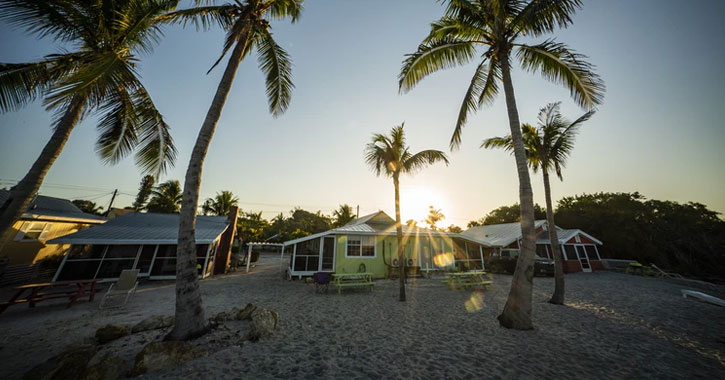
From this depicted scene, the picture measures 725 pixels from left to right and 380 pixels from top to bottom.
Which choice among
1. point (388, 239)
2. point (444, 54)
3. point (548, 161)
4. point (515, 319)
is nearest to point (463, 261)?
point (388, 239)

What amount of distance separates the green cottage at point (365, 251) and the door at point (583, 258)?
13004mm

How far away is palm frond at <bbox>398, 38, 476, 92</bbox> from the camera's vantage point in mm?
7227

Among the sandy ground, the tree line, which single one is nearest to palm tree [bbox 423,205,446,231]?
the tree line

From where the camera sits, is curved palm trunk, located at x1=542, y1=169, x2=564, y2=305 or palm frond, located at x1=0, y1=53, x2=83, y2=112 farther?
curved palm trunk, located at x1=542, y1=169, x2=564, y2=305

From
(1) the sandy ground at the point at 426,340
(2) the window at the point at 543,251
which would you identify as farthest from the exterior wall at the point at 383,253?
(2) the window at the point at 543,251

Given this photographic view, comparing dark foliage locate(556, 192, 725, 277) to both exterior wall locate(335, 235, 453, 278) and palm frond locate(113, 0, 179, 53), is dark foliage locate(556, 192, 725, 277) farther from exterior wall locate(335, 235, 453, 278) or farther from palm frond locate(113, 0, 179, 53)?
palm frond locate(113, 0, 179, 53)

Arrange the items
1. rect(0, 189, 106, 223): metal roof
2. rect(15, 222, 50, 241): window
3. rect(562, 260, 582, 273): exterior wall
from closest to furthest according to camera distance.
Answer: rect(15, 222, 50, 241): window
rect(0, 189, 106, 223): metal roof
rect(562, 260, 582, 273): exterior wall

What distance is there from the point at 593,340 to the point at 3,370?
11.5m

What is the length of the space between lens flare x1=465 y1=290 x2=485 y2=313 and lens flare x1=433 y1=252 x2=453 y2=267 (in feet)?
24.3

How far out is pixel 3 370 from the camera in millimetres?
3660

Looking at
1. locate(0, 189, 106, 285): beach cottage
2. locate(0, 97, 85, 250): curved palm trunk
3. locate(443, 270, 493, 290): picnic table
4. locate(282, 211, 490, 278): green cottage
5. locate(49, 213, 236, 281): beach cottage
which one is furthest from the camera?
locate(282, 211, 490, 278): green cottage

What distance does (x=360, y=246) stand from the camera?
51.4 ft

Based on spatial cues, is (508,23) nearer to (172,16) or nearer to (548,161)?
(548,161)

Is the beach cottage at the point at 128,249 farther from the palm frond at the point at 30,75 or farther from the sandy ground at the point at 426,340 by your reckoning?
the palm frond at the point at 30,75
